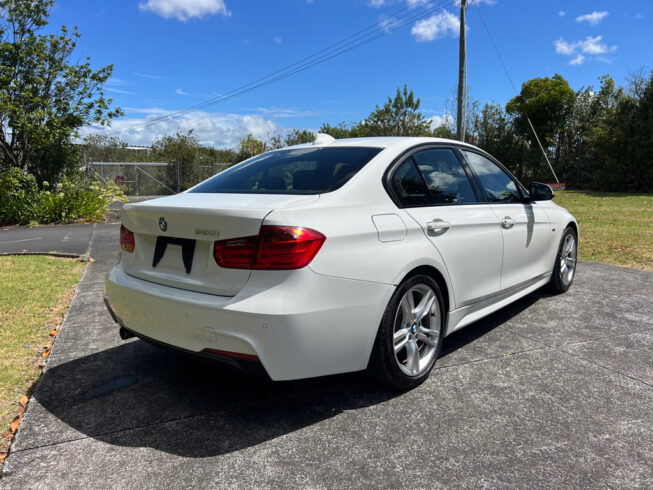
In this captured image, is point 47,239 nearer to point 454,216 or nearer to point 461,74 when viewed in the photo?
point 454,216

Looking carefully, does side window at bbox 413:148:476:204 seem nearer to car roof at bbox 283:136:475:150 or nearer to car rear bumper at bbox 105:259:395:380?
car roof at bbox 283:136:475:150

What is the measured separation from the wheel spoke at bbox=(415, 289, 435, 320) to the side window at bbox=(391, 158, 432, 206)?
0.60 meters

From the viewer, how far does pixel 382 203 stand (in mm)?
2906

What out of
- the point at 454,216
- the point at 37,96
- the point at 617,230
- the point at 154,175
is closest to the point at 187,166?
the point at 154,175

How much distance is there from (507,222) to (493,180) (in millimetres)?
437

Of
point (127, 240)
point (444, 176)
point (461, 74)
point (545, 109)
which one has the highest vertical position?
point (545, 109)

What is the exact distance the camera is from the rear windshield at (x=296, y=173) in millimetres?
2934

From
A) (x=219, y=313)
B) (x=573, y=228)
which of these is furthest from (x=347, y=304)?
(x=573, y=228)

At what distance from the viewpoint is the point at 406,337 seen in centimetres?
298

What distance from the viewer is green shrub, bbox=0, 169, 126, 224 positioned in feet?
43.8

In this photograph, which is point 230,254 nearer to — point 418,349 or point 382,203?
point 382,203

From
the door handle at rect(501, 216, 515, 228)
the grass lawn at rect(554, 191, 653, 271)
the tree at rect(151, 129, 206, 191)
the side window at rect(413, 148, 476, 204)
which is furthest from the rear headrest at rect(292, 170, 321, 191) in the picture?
the tree at rect(151, 129, 206, 191)

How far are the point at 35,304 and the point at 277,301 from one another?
12.7 ft

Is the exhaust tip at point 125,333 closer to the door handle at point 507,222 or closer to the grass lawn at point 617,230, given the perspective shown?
Answer: the door handle at point 507,222
